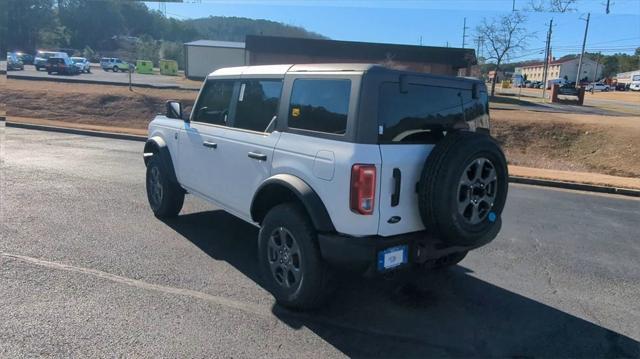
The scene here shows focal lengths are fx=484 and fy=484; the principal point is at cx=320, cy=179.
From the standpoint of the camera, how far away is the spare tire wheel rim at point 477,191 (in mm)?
3617

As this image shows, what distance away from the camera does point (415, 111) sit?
3674 millimetres

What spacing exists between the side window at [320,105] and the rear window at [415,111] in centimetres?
29

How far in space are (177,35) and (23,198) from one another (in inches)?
6297

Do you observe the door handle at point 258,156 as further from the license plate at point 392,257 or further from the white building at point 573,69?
the white building at point 573,69

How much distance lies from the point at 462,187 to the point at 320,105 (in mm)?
1255

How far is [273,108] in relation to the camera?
432 centimetres

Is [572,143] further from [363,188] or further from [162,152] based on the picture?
[363,188]

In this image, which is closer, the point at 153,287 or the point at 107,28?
the point at 153,287

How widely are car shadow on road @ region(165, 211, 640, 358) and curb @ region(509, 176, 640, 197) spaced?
256 inches

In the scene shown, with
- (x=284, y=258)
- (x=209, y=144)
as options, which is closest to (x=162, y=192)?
(x=209, y=144)

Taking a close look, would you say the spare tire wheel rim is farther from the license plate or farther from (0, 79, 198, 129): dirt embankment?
(0, 79, 198, 129): dirt embankment

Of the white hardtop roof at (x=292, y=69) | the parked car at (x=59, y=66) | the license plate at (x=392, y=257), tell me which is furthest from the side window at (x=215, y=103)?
the parked car at (x=59, y=66)

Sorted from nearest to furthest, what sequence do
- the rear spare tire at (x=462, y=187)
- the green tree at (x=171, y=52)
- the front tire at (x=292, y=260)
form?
1. the rear spare tire at (x=462, y=187)
2. the front tire at (x=292, y=260)
3. the green tree at (x=171, y=52)

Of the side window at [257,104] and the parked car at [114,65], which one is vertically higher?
the parked car at [114,65]
